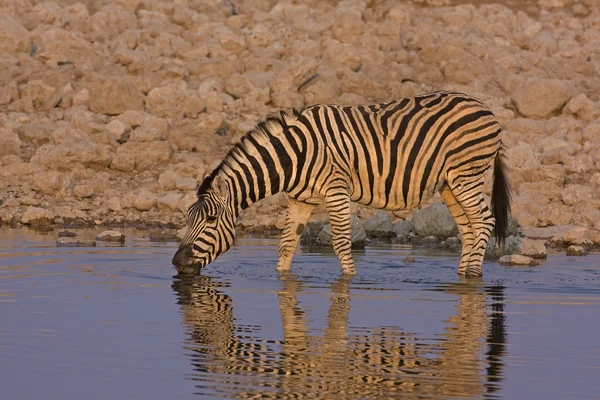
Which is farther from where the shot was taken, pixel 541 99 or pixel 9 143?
pixel 541 99

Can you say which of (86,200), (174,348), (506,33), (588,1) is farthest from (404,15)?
(174,348)

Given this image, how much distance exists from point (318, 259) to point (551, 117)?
10022 millimetres

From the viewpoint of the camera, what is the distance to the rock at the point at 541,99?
2353cm

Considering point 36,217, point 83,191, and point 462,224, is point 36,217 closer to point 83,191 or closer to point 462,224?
point 83,191

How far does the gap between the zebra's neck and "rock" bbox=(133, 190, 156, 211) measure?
20.7ft

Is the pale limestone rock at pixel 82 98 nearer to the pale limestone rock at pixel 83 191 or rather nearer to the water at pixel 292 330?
the pale limestone rock at pixel 83 191

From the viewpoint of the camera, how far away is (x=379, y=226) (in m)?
18.0

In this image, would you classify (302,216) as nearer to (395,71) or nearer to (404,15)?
(395,71)

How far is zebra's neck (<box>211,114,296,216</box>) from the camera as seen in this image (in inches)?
516

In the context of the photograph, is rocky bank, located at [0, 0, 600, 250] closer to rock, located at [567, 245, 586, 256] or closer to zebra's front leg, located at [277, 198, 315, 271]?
rock, located at [567, 245, 586, 256]

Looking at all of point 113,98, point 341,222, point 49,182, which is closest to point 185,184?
point 49,182

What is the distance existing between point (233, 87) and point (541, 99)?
5734mm

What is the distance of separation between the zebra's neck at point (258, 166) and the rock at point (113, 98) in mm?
9481

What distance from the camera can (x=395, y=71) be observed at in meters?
25.1
